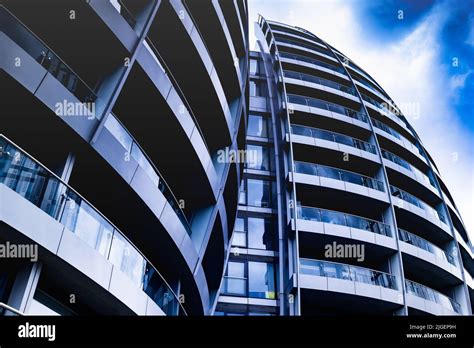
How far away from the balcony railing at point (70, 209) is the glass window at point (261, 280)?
10292 mm

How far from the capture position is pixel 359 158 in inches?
930

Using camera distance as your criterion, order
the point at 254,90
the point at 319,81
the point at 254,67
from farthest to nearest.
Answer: the point at 254,67 < the point at 254,90 < the point at 319,81

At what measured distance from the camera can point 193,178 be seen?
13.4 metres

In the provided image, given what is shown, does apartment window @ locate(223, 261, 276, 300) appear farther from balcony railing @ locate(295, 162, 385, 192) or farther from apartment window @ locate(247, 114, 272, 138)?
apartment window @ locate(247, 114, 272, 138)

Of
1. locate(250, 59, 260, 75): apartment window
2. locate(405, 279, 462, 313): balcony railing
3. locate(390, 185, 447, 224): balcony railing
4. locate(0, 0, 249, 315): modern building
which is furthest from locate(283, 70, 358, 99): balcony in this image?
locate(0, 0, 249, 315): modern building

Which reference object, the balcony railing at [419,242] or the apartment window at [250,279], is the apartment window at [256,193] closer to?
the apartment window at [250,279]

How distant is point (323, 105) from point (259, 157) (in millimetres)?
5353

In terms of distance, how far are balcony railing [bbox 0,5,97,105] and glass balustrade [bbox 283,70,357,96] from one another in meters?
21.2

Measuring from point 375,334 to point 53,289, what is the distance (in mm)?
5859

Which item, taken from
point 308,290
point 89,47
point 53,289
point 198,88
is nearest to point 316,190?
point 308,290

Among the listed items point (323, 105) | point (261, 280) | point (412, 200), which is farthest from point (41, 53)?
point (412, 200)

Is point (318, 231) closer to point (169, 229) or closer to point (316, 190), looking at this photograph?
point (316, 190)
